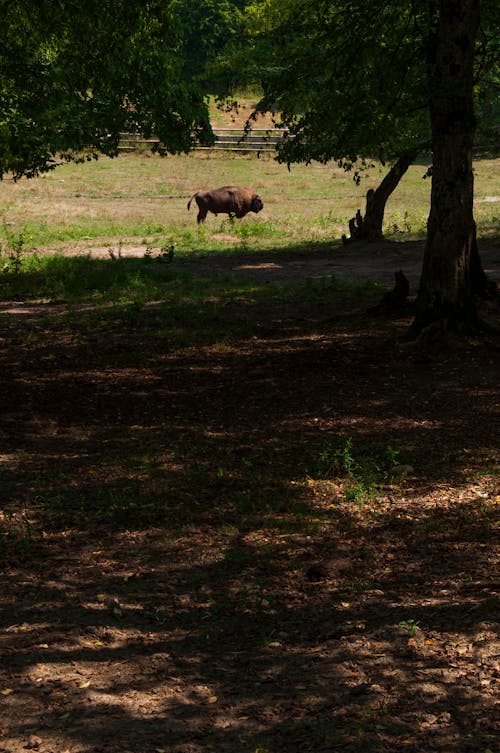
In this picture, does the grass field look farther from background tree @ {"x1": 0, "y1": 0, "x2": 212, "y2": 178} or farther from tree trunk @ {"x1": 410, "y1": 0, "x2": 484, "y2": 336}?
tree trunk @ {"x1": 410, "y1": 0, "x2": 484, "y2": 336}

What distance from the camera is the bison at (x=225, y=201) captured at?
3080cm

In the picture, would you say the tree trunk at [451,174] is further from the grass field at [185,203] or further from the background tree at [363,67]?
the grass field at [185,203]

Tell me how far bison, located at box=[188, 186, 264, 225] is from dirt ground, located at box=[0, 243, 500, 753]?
18676mm

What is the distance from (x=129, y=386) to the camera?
11578 mm

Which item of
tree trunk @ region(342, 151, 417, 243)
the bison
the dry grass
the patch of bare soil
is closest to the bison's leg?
the bison

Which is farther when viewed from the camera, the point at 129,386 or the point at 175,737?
the point at 129,386

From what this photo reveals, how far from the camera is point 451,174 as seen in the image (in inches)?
457

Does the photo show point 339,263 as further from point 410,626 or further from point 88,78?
point 410,626

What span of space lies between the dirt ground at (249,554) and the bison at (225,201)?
61.3ft

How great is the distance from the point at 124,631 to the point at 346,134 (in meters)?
9.65

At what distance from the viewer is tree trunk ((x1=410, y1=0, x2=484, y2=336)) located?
37.4 feet

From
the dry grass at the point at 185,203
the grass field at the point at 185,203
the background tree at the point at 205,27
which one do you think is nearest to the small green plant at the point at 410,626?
the dry grass at the point at 185,203

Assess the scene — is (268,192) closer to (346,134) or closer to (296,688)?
(346,134)

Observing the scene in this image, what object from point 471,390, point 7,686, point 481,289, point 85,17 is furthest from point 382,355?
point 7,686
